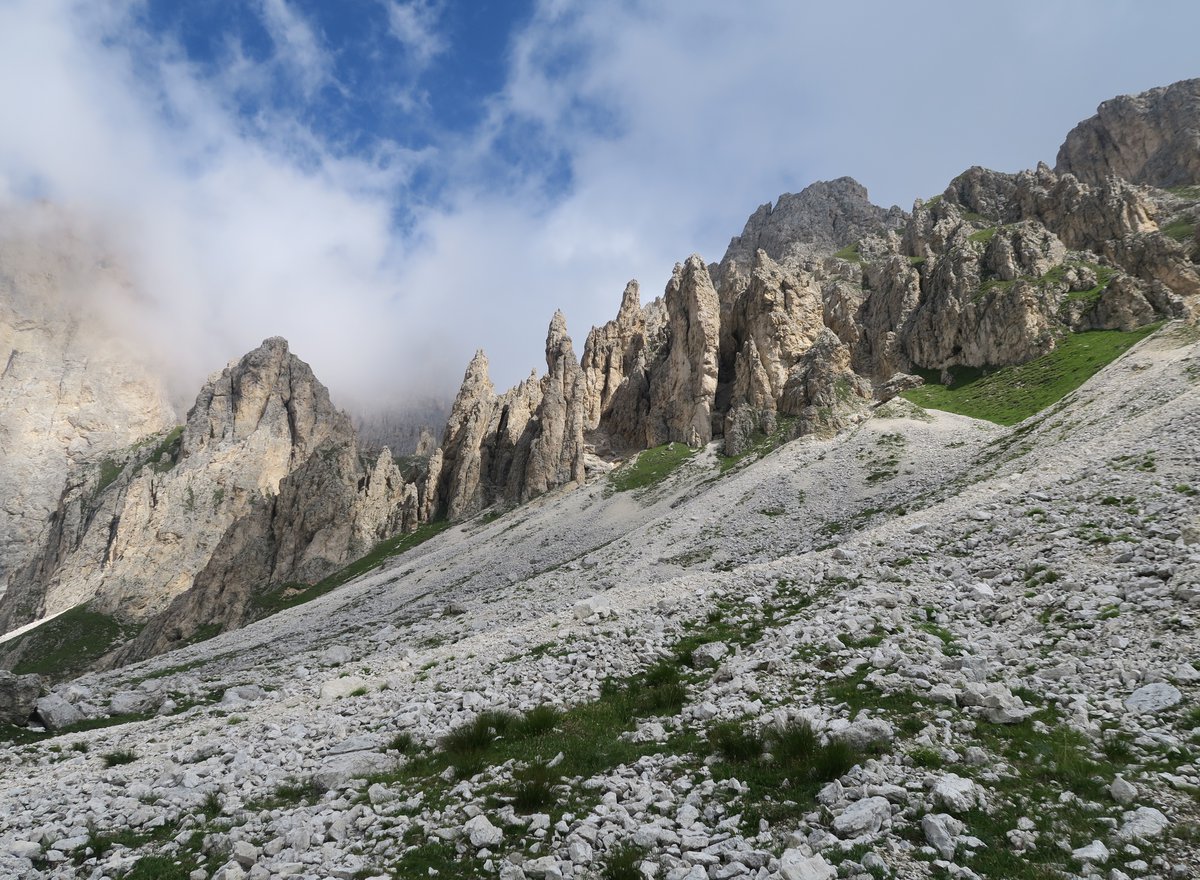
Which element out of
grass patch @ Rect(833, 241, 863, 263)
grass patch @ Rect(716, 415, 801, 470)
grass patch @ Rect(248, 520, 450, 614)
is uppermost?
grass patch @ Rect(833, 241, 863, 263)

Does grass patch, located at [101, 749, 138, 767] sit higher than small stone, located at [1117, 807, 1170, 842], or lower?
lower

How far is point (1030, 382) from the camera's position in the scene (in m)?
65.7

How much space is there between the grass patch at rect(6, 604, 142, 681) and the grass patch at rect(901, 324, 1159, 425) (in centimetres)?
15143

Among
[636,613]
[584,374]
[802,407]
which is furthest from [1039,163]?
[636,613]

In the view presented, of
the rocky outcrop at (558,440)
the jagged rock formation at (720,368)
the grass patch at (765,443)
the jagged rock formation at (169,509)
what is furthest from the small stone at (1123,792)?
the jagged rock formation at (169,509)

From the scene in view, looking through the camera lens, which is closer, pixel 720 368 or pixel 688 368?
pixel 688 368

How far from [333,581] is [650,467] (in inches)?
2300

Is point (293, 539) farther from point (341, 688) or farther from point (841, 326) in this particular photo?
point (841, 326)

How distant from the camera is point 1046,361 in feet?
225

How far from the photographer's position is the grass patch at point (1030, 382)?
59.5 meters

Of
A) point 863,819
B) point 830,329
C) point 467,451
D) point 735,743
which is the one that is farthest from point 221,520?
point 863,819

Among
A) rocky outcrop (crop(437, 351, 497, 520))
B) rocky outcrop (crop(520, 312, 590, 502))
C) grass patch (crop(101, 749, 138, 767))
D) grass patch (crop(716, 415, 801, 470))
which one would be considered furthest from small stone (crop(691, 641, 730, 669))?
rocky outcrop (crop(437, 351, 497, 520))

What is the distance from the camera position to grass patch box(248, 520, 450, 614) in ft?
308

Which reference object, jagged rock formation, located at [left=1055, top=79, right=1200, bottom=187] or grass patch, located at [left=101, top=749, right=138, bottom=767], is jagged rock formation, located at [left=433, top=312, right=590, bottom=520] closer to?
grass patch, located at [left=101, top=749, right=138, bottom=767]
